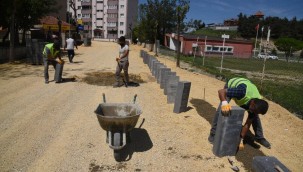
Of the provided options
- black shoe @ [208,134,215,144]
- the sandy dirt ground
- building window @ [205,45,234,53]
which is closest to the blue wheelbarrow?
the sandy dirt ground

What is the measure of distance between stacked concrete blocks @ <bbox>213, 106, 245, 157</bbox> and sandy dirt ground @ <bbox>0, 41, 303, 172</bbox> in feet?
0.57

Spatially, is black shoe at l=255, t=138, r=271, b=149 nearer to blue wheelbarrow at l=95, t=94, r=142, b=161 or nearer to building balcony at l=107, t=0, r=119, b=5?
blue wheelbarrow at l=95, t=94, r=142, b=161

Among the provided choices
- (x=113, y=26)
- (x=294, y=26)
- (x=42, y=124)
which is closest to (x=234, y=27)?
(x=294, y=26)

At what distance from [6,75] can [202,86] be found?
9332mm

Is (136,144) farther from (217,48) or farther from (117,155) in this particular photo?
(217,48)

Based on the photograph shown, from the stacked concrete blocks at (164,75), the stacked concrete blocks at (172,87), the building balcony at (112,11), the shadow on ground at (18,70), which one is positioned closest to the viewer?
the stacked concrete blocks at (172,87)

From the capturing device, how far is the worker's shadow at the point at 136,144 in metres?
5.49

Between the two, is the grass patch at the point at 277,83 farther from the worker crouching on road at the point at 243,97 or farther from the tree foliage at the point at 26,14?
the tree foliage at the point at 26,14

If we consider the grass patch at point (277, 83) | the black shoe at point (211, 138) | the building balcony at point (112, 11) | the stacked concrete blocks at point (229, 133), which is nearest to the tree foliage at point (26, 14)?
the grass patch at point (277, 83)

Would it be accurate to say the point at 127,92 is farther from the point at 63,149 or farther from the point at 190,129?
the point at 63,149

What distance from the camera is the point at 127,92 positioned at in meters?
10.4

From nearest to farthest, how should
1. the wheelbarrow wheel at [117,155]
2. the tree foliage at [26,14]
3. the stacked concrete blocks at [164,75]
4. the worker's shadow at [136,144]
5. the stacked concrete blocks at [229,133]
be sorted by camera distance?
the wheelbarrow wheel at [117,155], the stacked concrete blocks at [229,133], the worker's shadow at [136,144], the stacked concrete blocks at [164,75], the tree foliage at [26,14]

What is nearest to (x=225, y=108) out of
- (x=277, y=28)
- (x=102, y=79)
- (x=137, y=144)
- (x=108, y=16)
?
(x=137, y=144)

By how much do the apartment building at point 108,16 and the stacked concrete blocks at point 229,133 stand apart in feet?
272
